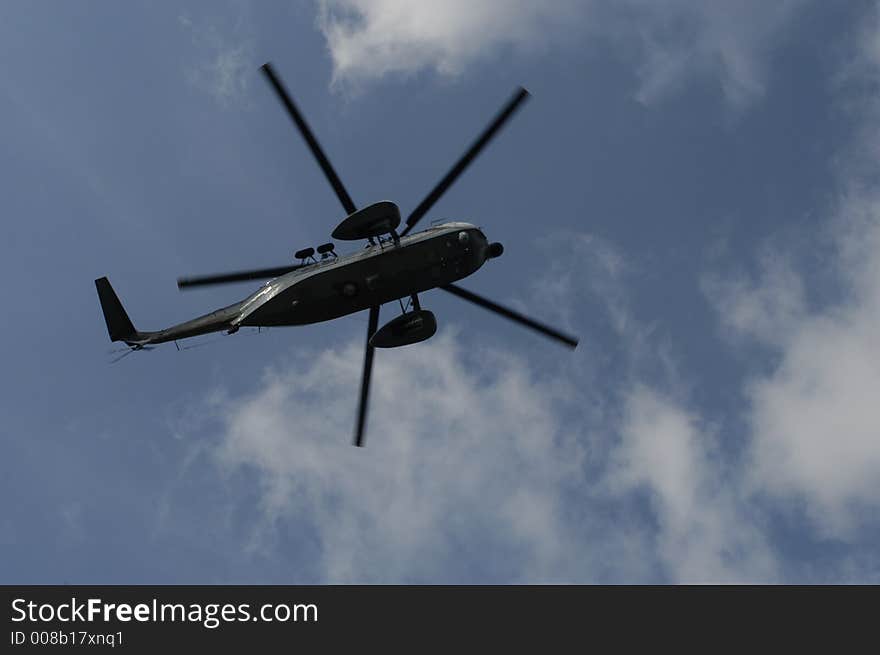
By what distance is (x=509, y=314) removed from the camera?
106 ft

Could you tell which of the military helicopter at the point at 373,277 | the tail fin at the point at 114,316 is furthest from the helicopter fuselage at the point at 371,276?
the tail fin at the point at 114,316

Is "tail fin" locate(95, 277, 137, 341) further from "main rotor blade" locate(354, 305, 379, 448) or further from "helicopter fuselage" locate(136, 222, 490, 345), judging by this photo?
"main rotor blade" locate(354, 305, 379, 448)

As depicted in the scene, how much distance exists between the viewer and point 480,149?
28922 millimetres

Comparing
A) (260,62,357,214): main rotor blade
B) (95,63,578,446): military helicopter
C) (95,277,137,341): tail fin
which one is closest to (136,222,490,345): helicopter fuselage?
(95,63,578,446): military helicopter

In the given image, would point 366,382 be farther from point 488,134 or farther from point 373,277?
point 488,134

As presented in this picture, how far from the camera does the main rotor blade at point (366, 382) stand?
32375mm

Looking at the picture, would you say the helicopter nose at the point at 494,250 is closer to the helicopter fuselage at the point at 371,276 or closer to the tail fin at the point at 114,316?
the helicopter fuselage at the point at 371,276

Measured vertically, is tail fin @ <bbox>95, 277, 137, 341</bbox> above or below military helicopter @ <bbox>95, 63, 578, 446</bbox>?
above

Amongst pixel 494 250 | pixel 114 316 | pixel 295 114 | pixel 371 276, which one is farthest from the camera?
pixel 114 316

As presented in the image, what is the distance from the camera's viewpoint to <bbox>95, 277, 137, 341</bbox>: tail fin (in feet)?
115

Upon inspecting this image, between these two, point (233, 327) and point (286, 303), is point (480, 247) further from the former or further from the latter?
point (233, 327)

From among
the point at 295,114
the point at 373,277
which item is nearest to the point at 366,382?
the point at 373,277

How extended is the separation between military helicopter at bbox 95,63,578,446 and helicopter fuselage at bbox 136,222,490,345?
38 mm

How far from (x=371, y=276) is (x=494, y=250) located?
5.25 meters
